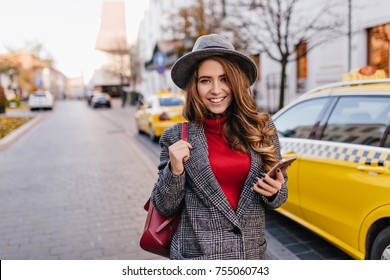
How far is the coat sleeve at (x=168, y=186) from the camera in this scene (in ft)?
5.77

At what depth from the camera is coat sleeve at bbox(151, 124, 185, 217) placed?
→ 1758 millimetres

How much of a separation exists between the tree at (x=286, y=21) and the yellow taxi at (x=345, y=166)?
8.05 metres

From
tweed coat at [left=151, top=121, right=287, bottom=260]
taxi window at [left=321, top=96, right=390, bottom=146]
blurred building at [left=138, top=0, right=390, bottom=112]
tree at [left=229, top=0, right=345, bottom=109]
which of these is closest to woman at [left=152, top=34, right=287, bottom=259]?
tweed coat at [left=151, top=121, right=287, bottom=260]

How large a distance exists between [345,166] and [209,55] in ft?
6.60

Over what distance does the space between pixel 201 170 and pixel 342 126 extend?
2379 mm

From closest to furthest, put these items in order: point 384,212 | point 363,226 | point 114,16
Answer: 1. point 384,212
2. point 363,226
3. point 114,16

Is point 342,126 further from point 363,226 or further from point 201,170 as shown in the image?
point 201,170

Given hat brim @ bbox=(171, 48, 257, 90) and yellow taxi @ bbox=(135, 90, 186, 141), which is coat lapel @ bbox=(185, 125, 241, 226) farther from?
yellow taxi @ bbox=(135, 90, 186, 141)

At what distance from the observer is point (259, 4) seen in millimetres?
11727

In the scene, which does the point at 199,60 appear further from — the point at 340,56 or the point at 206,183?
the point at 340,56

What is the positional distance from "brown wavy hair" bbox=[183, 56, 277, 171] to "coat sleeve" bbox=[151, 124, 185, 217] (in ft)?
0.46

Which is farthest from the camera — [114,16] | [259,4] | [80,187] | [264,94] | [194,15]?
[264,94]
